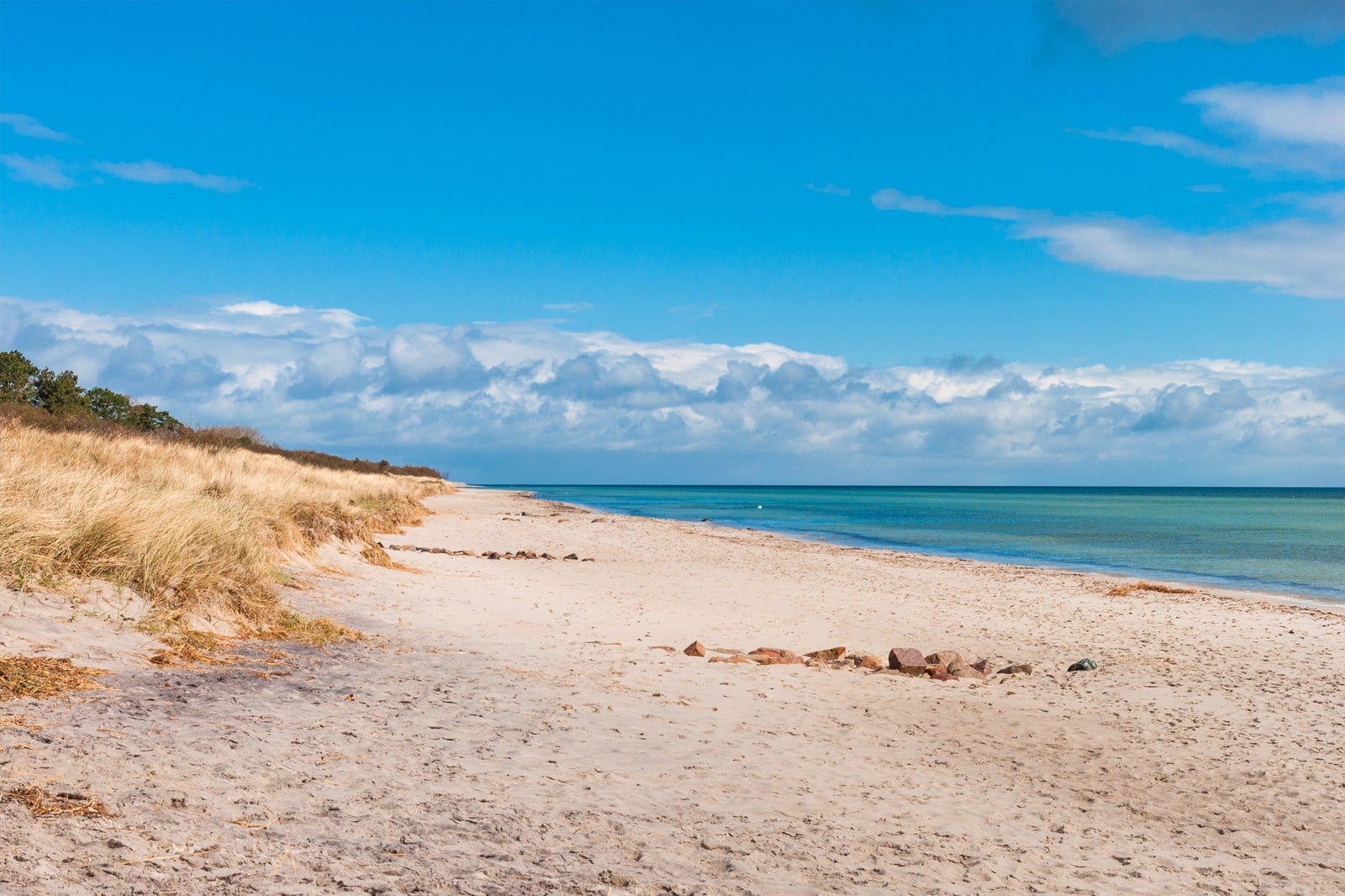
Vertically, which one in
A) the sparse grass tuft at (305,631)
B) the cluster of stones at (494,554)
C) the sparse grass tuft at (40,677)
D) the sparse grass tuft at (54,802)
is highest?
the sparse grass tuft at (40,677)

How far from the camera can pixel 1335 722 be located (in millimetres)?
9039

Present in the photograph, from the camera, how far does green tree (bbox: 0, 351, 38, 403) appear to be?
43219 millimetres

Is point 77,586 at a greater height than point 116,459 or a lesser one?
lesser

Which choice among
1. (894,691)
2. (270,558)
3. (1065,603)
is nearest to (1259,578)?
(1065,603)

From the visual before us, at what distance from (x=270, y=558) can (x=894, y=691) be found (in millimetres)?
9057

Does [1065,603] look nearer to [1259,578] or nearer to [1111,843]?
[1259,578]

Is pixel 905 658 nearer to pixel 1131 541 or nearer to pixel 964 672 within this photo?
pixel 964 672

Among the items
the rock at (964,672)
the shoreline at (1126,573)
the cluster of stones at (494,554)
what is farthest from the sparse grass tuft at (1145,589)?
the cluster of stones at (494,554)

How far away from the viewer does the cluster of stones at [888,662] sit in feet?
35.7

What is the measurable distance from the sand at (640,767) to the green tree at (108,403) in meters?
40.7

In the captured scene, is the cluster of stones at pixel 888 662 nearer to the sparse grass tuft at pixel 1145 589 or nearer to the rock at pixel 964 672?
the rock at pixel 964 672

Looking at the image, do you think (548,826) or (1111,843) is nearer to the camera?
(548,826)

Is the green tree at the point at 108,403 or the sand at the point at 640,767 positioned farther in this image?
the green tree at the point at 108,403

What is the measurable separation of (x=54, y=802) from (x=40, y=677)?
2153 mm
